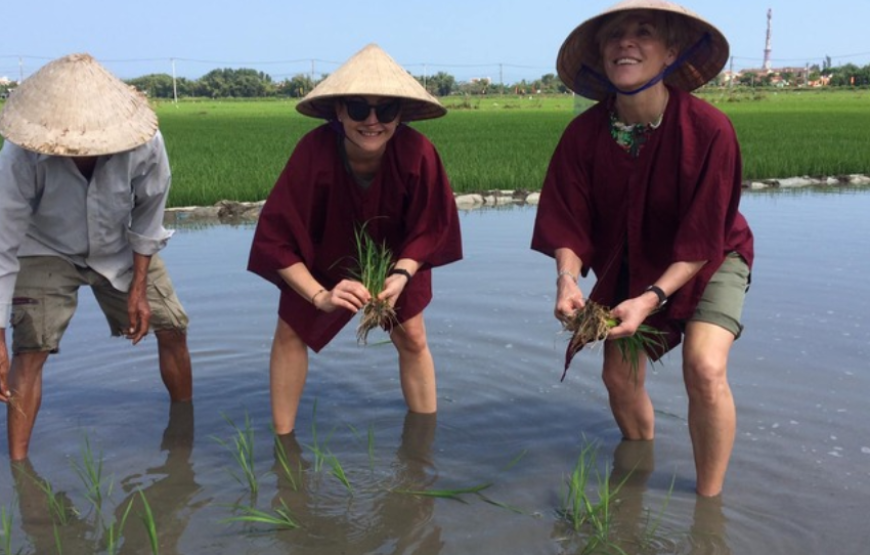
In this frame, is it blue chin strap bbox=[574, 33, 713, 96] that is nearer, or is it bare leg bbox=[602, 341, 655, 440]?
blue chin strap bbox=[574, 33, 713, 96]

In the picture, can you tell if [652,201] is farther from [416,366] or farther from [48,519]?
[48,519]

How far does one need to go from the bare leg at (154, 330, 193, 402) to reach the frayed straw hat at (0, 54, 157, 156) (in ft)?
2.95

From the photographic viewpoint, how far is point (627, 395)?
3436 mm

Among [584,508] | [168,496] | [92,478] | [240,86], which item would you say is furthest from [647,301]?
[240,86]

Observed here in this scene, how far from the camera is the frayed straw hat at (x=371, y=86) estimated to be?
3.08 m

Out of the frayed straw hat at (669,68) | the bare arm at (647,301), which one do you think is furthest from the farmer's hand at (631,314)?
the frayed straw hat at (669,68)

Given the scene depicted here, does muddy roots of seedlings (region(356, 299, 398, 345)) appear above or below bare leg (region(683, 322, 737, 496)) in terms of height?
above

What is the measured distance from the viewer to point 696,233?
2.86m

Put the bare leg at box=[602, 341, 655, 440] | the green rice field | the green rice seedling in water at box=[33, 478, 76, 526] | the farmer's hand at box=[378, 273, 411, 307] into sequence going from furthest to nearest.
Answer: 1. the green rice field
2. the bare leg at box=[602, 341, 655, 440]
3. the farmer's hand at box=[378, 273, 411, 307]
4. the green rice seedling in water at box=[33, 478, 76, 526]

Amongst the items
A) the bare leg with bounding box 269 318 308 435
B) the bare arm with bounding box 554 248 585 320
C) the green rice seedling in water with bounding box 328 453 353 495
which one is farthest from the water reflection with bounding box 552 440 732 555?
the bare leg with bounding box 269 318 308 435

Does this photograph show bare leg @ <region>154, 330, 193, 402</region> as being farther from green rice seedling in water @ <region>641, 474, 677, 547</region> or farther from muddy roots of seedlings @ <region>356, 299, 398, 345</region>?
green rice seedling in water @ <region>641, 474, 677, 547</region>

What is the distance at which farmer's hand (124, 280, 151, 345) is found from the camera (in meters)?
3.54

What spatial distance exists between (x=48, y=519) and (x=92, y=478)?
0.63 ft

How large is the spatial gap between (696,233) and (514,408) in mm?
1394
